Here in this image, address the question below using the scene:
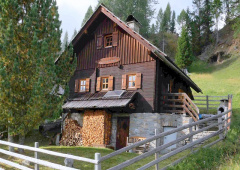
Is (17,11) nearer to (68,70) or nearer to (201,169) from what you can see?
(68,70)

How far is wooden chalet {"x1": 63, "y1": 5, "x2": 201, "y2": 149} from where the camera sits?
44.1 feet

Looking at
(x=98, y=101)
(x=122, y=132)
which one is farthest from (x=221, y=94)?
(x=98, y=101)

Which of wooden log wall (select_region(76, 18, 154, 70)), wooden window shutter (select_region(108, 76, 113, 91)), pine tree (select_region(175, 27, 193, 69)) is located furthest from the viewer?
pine tree (select_region(175, 27, 193, 69))

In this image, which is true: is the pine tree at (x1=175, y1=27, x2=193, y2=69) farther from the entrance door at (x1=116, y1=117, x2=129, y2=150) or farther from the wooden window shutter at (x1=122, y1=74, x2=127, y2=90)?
the entrance door at (x1=116, y1=117, x2=129, y2=150)

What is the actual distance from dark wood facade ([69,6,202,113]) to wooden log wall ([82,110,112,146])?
6.39 feet

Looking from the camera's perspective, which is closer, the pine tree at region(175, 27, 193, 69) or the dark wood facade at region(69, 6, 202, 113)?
the dark wood facade at region(69, 6, 202, 113)

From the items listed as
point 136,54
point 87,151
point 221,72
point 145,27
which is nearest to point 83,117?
point 87,151

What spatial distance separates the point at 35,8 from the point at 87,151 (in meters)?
7.45

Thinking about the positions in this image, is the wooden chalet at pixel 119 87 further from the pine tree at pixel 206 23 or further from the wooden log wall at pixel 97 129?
the pine tree at pixel 206 23

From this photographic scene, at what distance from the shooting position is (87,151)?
40.7 feet

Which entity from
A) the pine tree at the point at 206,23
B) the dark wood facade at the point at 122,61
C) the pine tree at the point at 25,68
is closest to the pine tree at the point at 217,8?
the pine tree at the point at 206,23

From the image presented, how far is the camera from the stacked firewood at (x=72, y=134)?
1513cm

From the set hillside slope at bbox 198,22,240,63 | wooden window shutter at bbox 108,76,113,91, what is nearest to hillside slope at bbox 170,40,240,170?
hillside slope at bbox 198,22,240,63

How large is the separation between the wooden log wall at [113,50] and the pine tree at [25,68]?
5.03 meters
